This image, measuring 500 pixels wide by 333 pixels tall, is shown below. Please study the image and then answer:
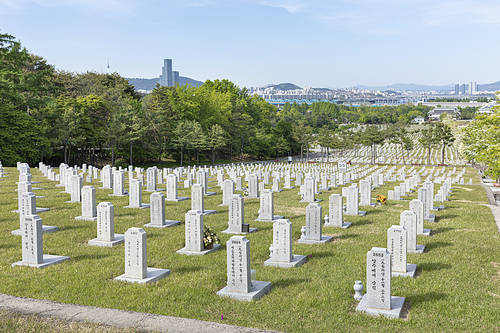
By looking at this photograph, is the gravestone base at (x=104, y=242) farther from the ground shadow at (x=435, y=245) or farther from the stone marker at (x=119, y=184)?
the stone marker at (x=119, y=184)

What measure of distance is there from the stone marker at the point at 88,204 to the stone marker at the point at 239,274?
803 cm

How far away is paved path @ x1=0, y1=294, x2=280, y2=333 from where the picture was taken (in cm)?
675

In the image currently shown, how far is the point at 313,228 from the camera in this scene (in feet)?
42.1

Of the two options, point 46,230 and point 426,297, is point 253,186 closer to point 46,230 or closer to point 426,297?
point 46,230

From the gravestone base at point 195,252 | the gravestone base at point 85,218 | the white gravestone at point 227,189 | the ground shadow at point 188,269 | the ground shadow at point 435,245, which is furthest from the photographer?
the white gravestone at point 227,189

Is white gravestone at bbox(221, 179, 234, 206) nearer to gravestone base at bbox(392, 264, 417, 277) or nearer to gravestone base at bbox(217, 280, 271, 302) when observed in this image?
gravestone base at bbox(392, 264, 417, 277)

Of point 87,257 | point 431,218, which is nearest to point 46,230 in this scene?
point 87,257

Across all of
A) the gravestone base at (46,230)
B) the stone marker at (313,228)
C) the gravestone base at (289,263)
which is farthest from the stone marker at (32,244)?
the stone marker at (313,228)

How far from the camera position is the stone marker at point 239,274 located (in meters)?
8.40

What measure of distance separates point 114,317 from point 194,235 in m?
4.43

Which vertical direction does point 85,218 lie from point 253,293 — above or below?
above

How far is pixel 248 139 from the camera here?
7925cm

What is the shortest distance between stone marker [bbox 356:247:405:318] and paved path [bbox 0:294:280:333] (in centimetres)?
222

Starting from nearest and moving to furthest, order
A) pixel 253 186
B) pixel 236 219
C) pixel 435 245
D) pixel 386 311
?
pixel 386 311 → pixel 435 245 → pixel 236 219 → pixel 253 186
